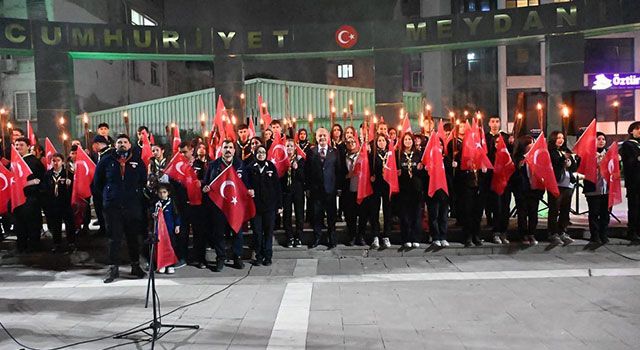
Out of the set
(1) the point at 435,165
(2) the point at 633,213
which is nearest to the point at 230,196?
A: (1) the point at 435,165

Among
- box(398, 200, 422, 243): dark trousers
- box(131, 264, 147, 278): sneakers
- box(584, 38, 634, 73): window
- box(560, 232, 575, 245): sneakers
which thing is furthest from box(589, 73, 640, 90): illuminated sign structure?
box(131, 264, 147, 278): sneakers

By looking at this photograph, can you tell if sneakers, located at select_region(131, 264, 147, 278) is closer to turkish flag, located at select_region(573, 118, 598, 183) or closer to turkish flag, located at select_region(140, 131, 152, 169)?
turkish flag, located at select_region(140, 131, 152, 169)

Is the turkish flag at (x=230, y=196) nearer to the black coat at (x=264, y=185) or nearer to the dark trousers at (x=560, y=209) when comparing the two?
the black coat at (x=264, y=185)

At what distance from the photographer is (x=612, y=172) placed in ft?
30.4

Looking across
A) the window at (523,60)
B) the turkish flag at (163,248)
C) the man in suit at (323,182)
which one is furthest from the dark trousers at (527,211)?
the window at (523,60)

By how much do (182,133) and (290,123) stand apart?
1085 centimetres

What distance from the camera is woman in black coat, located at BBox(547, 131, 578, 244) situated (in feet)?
29.9

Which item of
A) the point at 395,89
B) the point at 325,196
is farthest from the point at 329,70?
the point at 325,196

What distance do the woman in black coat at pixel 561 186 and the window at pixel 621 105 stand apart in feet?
75.4

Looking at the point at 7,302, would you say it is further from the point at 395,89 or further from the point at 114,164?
the point at 395,89

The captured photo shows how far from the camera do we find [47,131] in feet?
47.7

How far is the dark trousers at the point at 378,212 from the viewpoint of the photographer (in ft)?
30.4

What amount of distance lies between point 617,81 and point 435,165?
75.8ft

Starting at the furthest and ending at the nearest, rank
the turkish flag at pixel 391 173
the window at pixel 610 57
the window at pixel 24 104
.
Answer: the window at pixel 610 57
the window at pixel 24 104
the turkish flag at pixel 391 173
